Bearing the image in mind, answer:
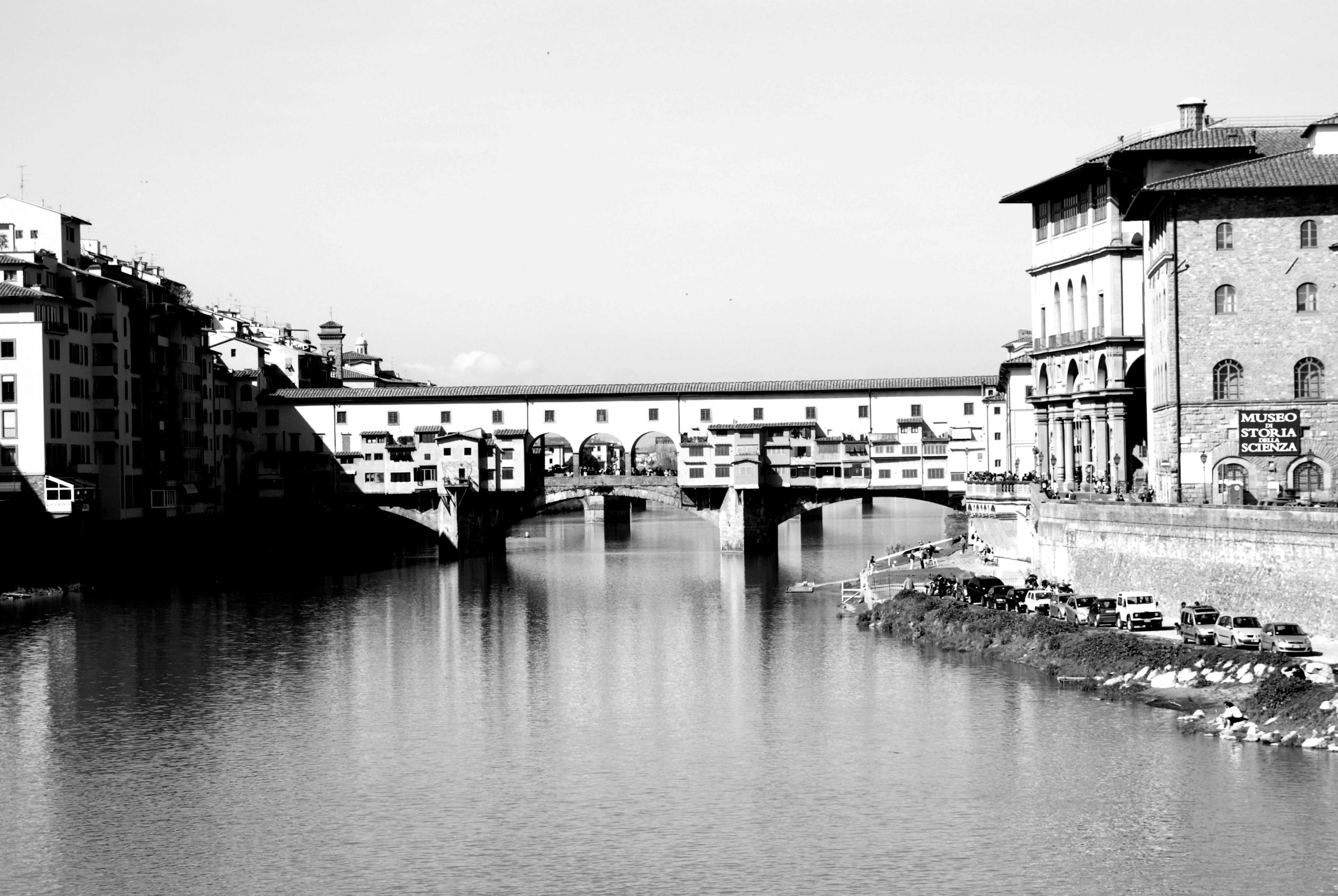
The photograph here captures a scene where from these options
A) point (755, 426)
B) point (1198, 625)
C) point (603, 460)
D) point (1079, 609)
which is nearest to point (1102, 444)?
point (1079, 609)

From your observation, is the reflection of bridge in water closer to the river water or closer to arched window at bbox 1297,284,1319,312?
the river water

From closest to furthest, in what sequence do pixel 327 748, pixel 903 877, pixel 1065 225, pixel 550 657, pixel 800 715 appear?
pixel 903 877 → pixel 327 748 → pixel 800 715 → pixel 550 657 → pixel 1065 225

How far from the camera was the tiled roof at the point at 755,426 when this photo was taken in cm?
11431

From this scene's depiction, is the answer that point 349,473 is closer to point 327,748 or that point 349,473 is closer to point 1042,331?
point 1042,331

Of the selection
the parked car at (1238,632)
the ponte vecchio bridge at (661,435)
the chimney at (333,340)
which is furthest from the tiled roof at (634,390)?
the parked car at (1238,632)

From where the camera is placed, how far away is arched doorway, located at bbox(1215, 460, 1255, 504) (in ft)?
199

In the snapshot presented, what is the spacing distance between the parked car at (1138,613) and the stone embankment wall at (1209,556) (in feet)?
3.26

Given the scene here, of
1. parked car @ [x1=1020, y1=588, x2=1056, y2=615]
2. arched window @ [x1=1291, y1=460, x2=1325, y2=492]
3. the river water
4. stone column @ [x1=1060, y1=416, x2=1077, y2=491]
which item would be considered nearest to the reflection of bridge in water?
stone column @ [x1=1060, y1=416, x2=1077, y2=491]

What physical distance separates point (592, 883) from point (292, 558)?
81396 millimetres

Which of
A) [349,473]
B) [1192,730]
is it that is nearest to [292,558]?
[349,473]

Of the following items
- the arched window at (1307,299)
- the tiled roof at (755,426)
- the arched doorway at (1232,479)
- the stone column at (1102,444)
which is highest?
the arched window at (1307,299)

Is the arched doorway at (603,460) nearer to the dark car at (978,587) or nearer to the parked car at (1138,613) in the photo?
the dark car at (978,587)

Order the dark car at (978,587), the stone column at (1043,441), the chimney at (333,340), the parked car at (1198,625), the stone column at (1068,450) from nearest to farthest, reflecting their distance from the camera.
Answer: the parked car at (1198,625), the dark car at (978,587), the stone column at (1068,450), the stone column at (1043,441), the chimney at (333,340)

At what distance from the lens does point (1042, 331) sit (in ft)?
281
